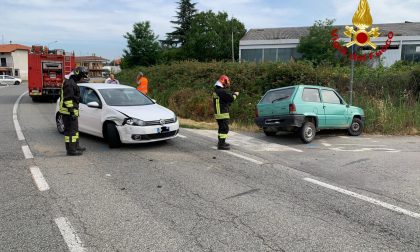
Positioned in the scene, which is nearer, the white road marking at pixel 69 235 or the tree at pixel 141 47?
the white road marking at pixel 69 235

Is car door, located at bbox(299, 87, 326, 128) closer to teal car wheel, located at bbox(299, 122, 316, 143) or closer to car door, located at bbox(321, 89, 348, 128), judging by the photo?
car door, located at bbox(321, 89, 348, 128)

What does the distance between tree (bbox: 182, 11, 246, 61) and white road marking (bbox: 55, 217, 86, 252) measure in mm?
61035

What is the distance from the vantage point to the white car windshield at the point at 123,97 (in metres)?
9.07

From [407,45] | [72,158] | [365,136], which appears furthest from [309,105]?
[407,45]

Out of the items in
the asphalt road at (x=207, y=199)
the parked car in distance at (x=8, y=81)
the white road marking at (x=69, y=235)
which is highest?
the parked car in distance at (x=8, y=81)

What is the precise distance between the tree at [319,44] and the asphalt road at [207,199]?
1313 inches

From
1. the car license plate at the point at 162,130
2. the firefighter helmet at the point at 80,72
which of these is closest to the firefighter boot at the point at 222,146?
the car license plate at the point at 162,130

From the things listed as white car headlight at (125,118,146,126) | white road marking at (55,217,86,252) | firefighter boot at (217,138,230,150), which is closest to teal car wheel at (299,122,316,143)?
firefighter boot at (217,138,230,150)

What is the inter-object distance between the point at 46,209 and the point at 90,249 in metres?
1.35

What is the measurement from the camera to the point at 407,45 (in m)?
45.5

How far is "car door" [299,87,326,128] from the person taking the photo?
9836 millimetres

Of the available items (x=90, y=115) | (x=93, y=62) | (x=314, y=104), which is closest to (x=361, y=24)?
(x=314, y=104)

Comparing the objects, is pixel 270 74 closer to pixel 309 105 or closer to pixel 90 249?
pixel 309 105

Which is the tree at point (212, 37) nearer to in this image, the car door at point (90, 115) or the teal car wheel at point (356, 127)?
the teal car wheel at point (356, 127)
